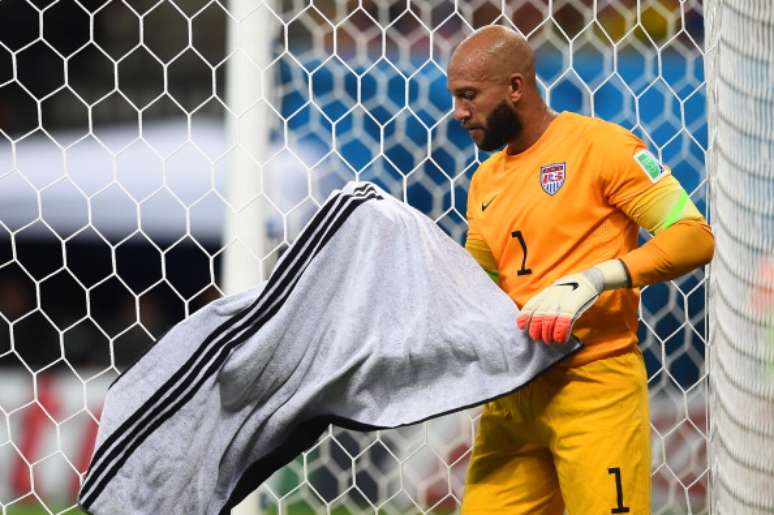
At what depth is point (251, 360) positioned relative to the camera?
1477 millimetres

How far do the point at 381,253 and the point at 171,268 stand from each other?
93.1 inches

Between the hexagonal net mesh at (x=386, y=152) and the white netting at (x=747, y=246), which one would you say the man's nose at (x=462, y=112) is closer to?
the white netting at (x=747, y=246)

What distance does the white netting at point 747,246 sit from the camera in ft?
5.69

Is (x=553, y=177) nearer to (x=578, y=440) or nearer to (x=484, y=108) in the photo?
(x=484, y=108)

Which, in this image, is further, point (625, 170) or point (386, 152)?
point (386, 152)

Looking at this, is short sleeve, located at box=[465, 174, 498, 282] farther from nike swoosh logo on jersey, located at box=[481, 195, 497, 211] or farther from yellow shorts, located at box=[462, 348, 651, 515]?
yellow shorts, located at box=[462, 348, 651, 515]

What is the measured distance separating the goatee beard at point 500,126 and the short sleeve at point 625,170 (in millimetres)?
117

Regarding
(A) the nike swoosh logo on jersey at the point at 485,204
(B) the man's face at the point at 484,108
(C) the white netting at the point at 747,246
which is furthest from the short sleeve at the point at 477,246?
(C) the white netting at the point at 747,246

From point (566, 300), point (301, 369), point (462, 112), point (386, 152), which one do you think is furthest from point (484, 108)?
point (386, 152)

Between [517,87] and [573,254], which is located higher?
[517,87]

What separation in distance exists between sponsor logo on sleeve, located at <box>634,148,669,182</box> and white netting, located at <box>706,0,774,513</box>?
0.30 m

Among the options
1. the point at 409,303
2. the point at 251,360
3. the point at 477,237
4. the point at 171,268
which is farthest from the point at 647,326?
the point at 171,268

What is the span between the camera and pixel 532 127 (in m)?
1.59

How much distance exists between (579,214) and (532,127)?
138 millimetres
